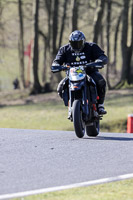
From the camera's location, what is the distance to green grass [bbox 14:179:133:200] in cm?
543

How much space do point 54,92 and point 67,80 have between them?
2614cm

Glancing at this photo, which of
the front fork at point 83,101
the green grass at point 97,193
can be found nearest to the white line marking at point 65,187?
A: the green grass at point 97,193

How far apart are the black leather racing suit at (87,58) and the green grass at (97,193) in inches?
177

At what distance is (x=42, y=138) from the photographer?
33.2 ft

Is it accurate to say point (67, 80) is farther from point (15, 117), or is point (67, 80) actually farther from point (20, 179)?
point (15, 117)

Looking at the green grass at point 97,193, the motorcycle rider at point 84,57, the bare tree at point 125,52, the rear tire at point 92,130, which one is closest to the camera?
the green grass at point 97,193

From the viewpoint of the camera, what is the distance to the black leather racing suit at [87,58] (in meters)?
10.5

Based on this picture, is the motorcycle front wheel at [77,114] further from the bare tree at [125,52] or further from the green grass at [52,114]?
the bare tree at [125,52]

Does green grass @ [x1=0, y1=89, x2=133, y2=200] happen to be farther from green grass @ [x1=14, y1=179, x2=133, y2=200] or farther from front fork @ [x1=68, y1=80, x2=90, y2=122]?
green grass @ [x1=14, y1=179, x2=133, y2=200]

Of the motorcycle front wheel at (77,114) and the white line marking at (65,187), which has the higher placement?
the white line marking at (65,187)

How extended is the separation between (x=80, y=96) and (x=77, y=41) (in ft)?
3.33

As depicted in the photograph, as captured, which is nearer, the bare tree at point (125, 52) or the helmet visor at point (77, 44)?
the helmet visor at point (77, 44)

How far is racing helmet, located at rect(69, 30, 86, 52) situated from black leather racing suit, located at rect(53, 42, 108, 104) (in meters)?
0.14

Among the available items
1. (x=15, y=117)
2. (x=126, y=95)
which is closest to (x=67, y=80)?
(x=15, y=117)
